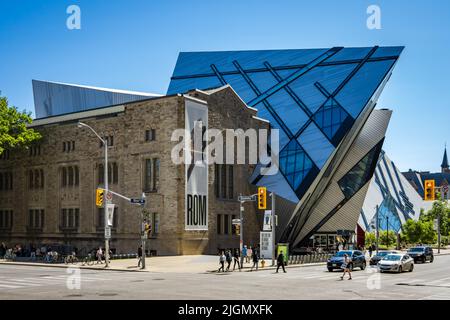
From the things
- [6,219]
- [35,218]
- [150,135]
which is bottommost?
[6,219]

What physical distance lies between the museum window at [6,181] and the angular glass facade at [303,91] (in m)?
29.6

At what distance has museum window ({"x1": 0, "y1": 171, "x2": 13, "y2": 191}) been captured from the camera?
75938mm

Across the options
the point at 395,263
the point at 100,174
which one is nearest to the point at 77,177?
the point at 100,174

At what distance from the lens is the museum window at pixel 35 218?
234 ft

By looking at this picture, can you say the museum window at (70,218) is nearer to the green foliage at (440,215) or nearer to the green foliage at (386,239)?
the green foliage at (386,239)

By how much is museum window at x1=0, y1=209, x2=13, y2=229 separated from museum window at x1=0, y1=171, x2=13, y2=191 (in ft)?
9.93

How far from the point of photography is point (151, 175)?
60344mm

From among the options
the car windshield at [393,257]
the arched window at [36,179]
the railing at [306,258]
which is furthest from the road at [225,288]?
the arched window at [36,179]

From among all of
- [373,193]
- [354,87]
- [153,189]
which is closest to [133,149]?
[153,189]

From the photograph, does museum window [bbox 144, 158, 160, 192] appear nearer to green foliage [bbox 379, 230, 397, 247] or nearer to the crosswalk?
the crosswalk

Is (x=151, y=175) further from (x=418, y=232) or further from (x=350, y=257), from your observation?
(x=418, y=232)

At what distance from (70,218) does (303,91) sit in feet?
114
